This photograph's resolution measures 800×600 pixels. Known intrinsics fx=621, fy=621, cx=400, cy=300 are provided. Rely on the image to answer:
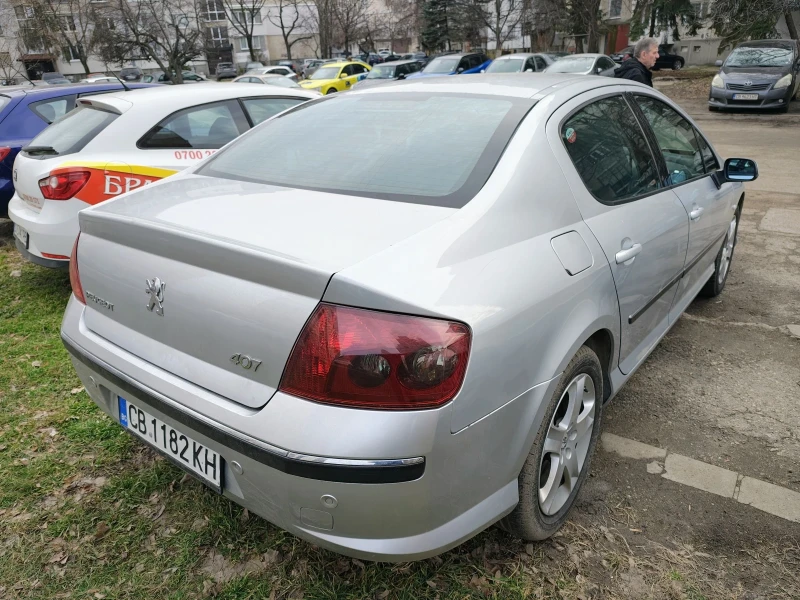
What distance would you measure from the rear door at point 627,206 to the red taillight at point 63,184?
3436 millimetres

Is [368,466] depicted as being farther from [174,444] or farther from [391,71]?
[391,71]

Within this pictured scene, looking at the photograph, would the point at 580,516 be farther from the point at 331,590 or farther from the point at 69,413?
the point at 69,413

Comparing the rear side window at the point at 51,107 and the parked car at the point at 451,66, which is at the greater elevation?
the rear side window at the point at 51,107

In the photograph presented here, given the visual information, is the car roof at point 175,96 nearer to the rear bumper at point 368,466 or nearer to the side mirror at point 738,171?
the side mirror at point 738,171

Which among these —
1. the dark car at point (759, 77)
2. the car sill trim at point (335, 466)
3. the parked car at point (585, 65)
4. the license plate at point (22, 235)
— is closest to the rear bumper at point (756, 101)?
the dark car at point (759, 77)

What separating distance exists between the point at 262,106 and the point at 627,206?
376 cm

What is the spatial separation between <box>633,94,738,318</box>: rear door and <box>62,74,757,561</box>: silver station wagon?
48 cm

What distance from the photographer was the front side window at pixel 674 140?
3.07 metres

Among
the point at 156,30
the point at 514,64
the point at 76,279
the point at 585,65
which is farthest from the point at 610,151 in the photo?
the point at 156,30

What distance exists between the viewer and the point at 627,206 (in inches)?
97.6

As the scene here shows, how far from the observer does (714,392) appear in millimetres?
3209

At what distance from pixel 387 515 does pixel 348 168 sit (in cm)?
126

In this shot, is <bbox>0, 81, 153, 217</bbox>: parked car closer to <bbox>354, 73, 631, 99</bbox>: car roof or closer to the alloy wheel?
<bbox>354, 73, 631, 99</bbox>: car roof

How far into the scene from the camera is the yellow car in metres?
21.7
